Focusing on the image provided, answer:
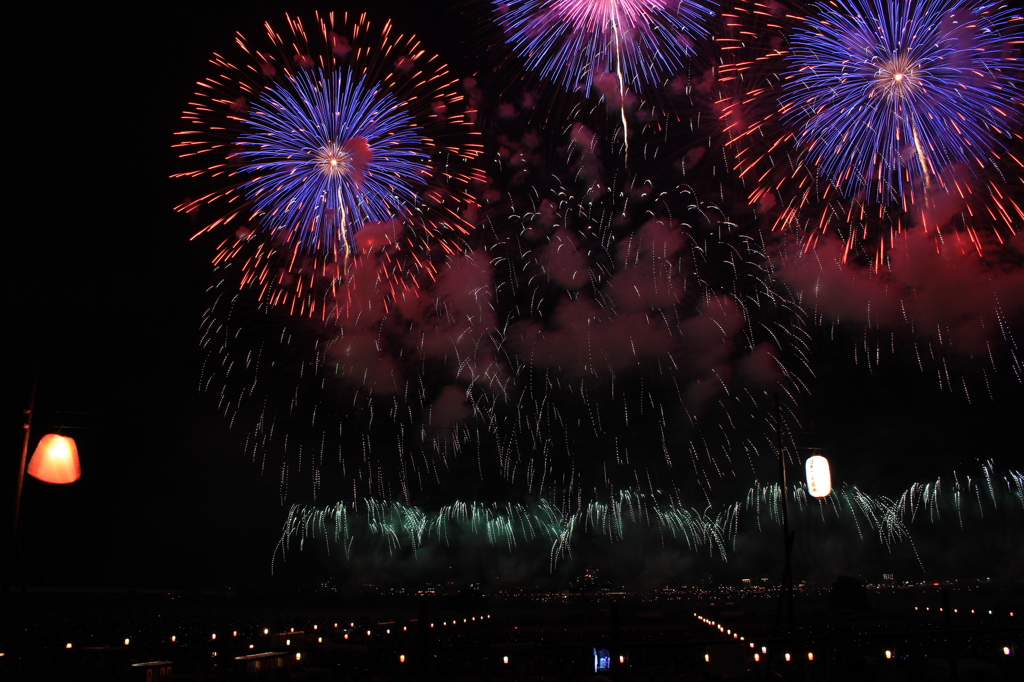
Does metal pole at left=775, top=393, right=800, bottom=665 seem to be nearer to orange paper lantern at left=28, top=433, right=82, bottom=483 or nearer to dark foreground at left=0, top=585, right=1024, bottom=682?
dark foreground at left=0, top=585, right=1024, bottom=682

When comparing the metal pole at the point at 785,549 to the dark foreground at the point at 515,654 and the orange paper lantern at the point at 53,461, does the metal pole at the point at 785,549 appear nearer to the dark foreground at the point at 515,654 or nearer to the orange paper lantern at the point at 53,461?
the dark foreground at the point at 515,654

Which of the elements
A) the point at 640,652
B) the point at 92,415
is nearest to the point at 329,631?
the point at 640,652

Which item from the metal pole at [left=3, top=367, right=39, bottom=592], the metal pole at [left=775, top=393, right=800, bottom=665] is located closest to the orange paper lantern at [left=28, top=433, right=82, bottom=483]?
the metal pole at [left=3, top=367, right=39, bottom=592]

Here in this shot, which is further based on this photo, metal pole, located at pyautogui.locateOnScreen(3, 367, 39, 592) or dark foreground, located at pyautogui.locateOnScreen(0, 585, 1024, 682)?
metal pole, located at pyautogui.locateOnScreen(3, 367, 39, 592)

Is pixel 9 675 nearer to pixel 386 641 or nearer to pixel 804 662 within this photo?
pixel 804 662

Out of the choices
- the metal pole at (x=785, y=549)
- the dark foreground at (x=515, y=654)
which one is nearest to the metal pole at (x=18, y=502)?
the dark foreground at (x=515, y=654)

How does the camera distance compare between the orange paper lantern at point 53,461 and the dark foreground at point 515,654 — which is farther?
the orange paper lantern at point 53,461

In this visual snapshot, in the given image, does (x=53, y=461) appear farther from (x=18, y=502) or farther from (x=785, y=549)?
(x=785, y=549)

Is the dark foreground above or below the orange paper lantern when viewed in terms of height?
below
